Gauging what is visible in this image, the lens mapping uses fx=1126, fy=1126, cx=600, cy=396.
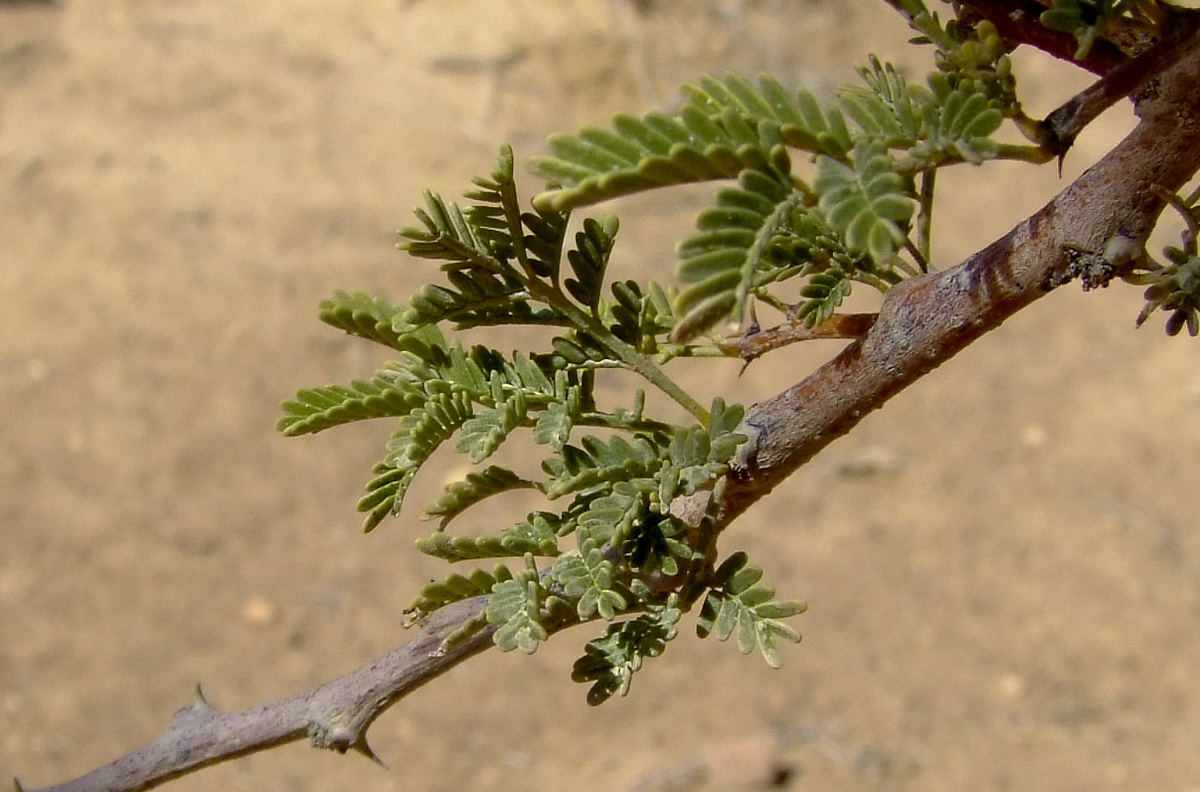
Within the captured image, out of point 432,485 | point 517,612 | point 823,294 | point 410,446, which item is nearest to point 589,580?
point 517,612

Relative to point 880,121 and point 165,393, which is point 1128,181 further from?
point 165,393

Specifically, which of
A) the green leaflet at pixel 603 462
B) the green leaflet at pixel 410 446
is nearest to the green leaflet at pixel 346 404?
the green leaflet at pixel 410 446

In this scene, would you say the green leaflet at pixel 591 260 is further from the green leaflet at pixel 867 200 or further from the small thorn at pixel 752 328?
the green leaflet at pixel 867 200

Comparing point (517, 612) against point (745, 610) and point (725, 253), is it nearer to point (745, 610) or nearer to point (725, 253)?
point (745, 610)

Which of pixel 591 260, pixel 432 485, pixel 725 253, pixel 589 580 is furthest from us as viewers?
pixel 432 485

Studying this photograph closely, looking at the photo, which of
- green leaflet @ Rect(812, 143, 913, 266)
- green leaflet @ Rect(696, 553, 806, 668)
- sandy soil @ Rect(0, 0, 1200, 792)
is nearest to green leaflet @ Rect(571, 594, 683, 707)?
green leaflet @ Rect(696, 553, 806, 668)

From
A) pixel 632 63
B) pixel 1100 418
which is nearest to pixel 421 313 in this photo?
pixel 1100 418
